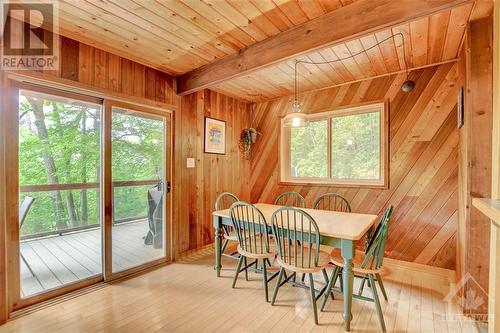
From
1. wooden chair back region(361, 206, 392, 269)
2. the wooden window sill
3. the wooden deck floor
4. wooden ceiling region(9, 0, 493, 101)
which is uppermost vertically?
wooden ceiling region(9, 0, 493, 101)

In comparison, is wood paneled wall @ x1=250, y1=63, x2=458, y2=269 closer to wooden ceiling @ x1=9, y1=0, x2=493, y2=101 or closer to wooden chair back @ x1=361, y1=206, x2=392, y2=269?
wooden ceiling @ x1=9, y1=0, x2=493, y2=101

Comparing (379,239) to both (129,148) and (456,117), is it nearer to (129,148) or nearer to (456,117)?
(456,117)

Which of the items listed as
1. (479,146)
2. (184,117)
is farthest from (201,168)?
(479,146)

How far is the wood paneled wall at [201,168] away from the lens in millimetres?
3355

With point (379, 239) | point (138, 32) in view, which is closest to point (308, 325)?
point (379, 239)

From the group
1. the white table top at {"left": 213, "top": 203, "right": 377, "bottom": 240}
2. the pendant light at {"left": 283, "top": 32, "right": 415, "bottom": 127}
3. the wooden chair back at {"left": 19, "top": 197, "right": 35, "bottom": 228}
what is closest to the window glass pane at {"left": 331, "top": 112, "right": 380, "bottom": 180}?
the pendant light at {"left": 283, "top": 32, "right": 415, "bottom": 127}

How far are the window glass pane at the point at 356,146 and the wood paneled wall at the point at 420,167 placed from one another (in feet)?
0.66

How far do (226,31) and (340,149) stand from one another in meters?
2.28

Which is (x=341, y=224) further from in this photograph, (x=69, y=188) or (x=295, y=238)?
(x=69, y=188)

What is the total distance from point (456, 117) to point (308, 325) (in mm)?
2731

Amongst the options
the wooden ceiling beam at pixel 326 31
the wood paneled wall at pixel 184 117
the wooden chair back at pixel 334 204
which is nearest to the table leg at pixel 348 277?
the wooden chair back at pixel 334 204

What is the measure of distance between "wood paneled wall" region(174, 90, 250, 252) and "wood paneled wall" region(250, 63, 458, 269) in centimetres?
187

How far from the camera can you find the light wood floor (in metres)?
1.90

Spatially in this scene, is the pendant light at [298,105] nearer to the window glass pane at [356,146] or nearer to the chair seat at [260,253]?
the window glass pane at [356,146]
